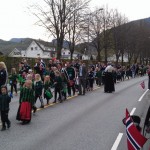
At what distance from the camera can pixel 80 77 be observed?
21.3 m

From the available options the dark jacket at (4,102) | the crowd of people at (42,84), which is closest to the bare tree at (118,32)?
the crowd of people at (42,84)

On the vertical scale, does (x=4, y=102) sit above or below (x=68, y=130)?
above

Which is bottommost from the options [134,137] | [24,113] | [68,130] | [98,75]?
[68,130]

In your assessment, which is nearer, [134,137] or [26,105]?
[134,137]

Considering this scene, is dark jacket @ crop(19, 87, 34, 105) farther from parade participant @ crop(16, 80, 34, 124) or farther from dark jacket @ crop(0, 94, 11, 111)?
dark jacket @ crop(0, 94, 11, 111)

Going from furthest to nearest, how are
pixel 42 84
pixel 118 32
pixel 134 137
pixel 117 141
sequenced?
pixel 118 32
pixel 42 84
pixel 117 141
pixel 134 137

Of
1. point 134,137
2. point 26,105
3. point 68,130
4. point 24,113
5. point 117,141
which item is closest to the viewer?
point 134,137

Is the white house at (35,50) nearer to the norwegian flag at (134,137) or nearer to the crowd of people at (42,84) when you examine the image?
the crowd of people at (42,84)

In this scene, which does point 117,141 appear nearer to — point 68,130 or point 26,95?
point 68,130

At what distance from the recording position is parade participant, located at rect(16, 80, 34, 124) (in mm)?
11258

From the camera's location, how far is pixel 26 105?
1137 centimetres

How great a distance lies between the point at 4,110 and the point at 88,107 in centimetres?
580

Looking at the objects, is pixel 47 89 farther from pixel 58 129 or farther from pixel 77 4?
pixel 77 4

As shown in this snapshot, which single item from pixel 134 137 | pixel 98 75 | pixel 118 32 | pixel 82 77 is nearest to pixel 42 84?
pixel 82 77
